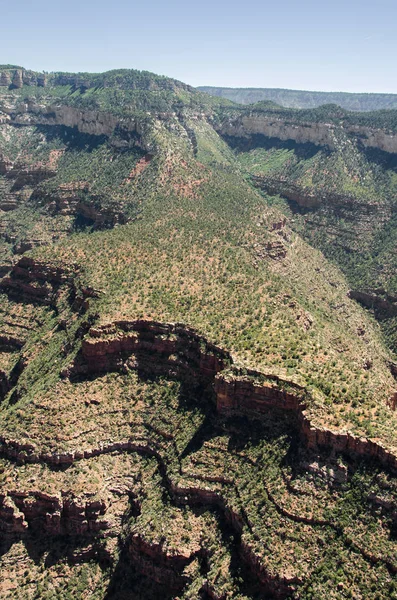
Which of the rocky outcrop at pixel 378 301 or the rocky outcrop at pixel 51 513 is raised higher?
the rocky outcrop at pixel 378 301

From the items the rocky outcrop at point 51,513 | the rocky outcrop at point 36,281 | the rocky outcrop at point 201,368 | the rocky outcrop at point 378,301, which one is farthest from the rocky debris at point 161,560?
the rocky outcrop at point 378,301

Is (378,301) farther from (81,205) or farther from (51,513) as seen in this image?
(51,513)

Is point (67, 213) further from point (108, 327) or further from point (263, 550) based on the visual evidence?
point (263, 550)

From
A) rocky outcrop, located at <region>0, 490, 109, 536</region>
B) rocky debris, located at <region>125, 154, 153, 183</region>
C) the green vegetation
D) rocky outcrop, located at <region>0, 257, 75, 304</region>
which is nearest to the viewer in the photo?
the green vegetation

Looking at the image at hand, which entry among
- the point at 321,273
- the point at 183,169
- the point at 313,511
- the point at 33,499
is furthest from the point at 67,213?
the point at 313,511

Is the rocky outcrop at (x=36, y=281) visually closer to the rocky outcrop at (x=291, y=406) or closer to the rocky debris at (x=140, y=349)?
the rocky debris at (x=140, y=349)

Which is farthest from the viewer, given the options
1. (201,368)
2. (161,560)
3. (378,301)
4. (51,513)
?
(378,301)

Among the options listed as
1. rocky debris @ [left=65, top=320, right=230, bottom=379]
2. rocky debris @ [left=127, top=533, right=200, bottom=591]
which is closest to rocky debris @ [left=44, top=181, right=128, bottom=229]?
rocky debris @ [left=65, top=320, right=230, bottom=379]

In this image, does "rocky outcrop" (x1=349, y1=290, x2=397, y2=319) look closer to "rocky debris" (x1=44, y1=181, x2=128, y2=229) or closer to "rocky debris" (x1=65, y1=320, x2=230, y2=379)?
"rocky debris" (x1=44, y1=181, x2=128, y2=229)

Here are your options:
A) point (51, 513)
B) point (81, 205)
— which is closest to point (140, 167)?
point (81, 205)

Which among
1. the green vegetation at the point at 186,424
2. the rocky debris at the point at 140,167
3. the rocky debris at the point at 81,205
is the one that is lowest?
the green vegetation at the point at 186,424

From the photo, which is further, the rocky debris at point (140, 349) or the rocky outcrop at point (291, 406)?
the rocky debris at point (140, 349)
